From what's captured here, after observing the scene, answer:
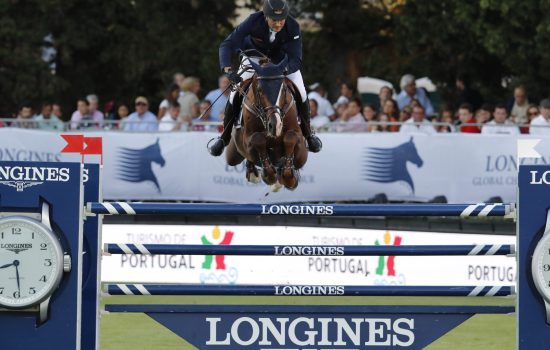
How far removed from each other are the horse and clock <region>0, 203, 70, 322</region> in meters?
3.98

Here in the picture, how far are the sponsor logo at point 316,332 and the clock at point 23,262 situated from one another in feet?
3.23

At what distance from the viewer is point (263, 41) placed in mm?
11039

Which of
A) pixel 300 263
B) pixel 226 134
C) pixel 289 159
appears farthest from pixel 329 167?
pixel 289 159

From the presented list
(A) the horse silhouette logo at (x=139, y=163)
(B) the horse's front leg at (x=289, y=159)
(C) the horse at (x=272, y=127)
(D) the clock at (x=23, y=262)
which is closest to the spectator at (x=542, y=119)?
(A) the horse silhouette logo at (x=139, y=163)

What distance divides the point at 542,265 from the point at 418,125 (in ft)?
30.1

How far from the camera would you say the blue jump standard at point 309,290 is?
7168 millimetres

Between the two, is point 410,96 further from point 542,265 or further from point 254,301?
point 542,265

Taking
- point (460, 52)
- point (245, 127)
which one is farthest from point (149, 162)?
point (460, 52)

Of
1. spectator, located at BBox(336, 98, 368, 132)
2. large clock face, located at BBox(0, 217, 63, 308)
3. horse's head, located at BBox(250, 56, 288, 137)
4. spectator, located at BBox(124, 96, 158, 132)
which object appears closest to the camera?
large clock face, located at BBox(0, 217, 63, 308)

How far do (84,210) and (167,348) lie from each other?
8.90 ft

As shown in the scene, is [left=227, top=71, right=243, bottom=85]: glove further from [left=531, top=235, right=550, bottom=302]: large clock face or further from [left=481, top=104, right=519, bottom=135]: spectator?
[left=481, top=104, right=519, bottom=135]: spectator

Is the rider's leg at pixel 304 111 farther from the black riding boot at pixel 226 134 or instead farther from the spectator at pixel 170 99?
the spectator at pixel 170 99

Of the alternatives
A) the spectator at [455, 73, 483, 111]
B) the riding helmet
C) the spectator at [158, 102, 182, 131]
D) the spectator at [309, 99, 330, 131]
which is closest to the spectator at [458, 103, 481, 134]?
the spectator at [309, 99, 330, 131]

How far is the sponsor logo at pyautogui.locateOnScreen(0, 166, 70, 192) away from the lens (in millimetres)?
7082
